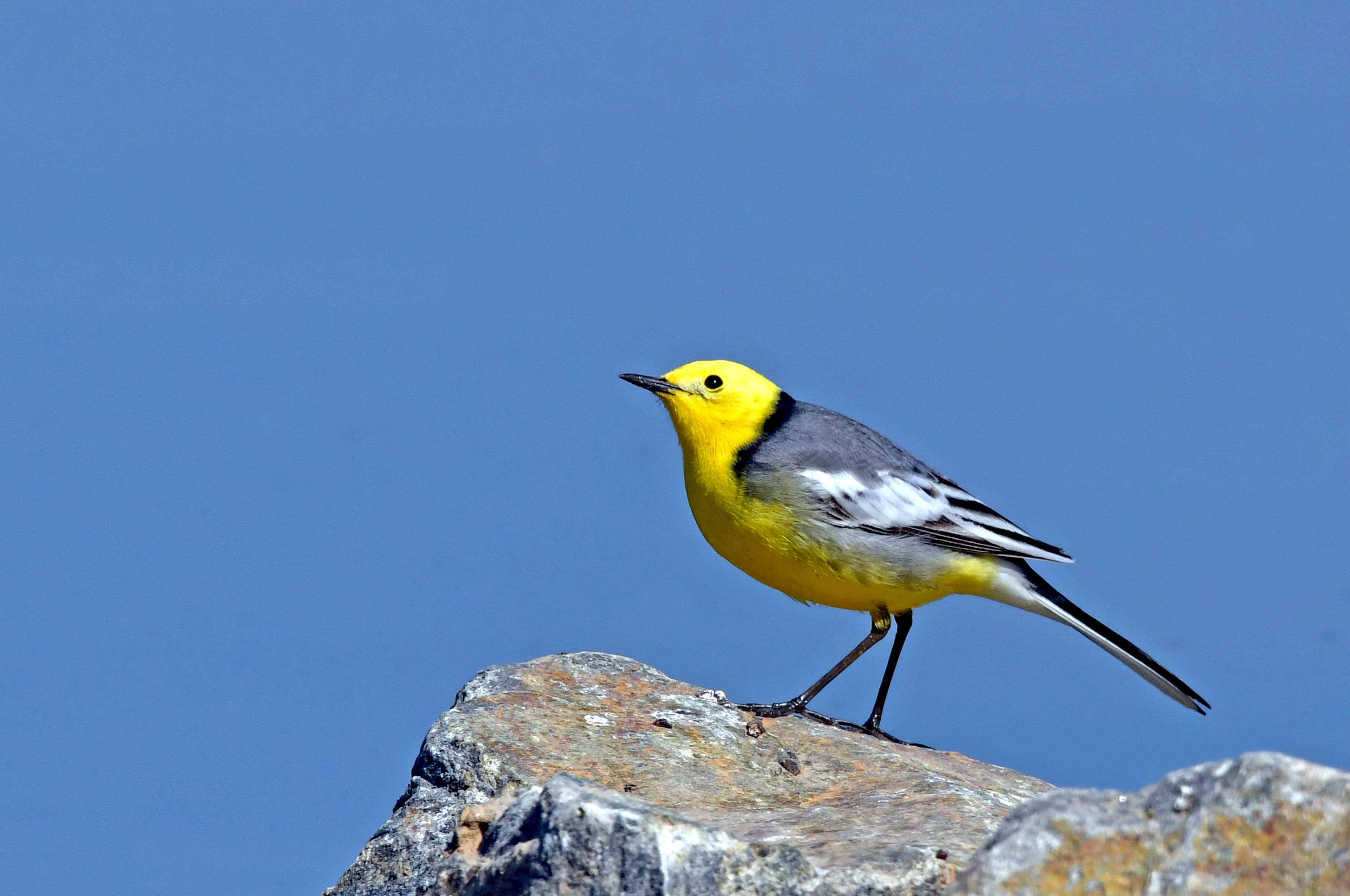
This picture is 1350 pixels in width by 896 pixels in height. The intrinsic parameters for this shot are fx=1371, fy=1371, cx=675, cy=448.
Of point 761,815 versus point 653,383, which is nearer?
point 761,815

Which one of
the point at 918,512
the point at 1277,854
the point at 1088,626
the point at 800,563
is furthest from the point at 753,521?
the point at 1277,854

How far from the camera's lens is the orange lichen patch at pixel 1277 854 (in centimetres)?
405

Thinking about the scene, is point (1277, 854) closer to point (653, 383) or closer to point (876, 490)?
point (876, 490)

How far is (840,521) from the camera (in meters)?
9.46

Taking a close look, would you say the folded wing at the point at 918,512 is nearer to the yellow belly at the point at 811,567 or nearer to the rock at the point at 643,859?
the yellow belly at the point at 811,567

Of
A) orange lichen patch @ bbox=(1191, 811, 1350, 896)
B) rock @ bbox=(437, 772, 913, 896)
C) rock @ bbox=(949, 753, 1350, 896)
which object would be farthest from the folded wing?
orange lichen patch @ bbox=(1191, 811, 1350, 896)

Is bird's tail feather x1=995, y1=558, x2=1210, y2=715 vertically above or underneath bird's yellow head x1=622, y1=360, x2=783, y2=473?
underneath

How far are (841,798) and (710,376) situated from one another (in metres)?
3.83

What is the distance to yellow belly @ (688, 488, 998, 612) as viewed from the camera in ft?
31.1

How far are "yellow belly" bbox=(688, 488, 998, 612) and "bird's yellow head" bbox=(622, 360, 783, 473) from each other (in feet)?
1.23

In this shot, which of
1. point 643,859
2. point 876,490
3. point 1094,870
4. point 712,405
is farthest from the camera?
point 712,405

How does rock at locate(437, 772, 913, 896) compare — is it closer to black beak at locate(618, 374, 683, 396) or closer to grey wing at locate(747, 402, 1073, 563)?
grey wing at locate(747, 402, 1073, 563)

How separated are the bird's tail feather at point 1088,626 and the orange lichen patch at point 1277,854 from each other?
19.6ft

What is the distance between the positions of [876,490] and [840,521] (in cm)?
49
